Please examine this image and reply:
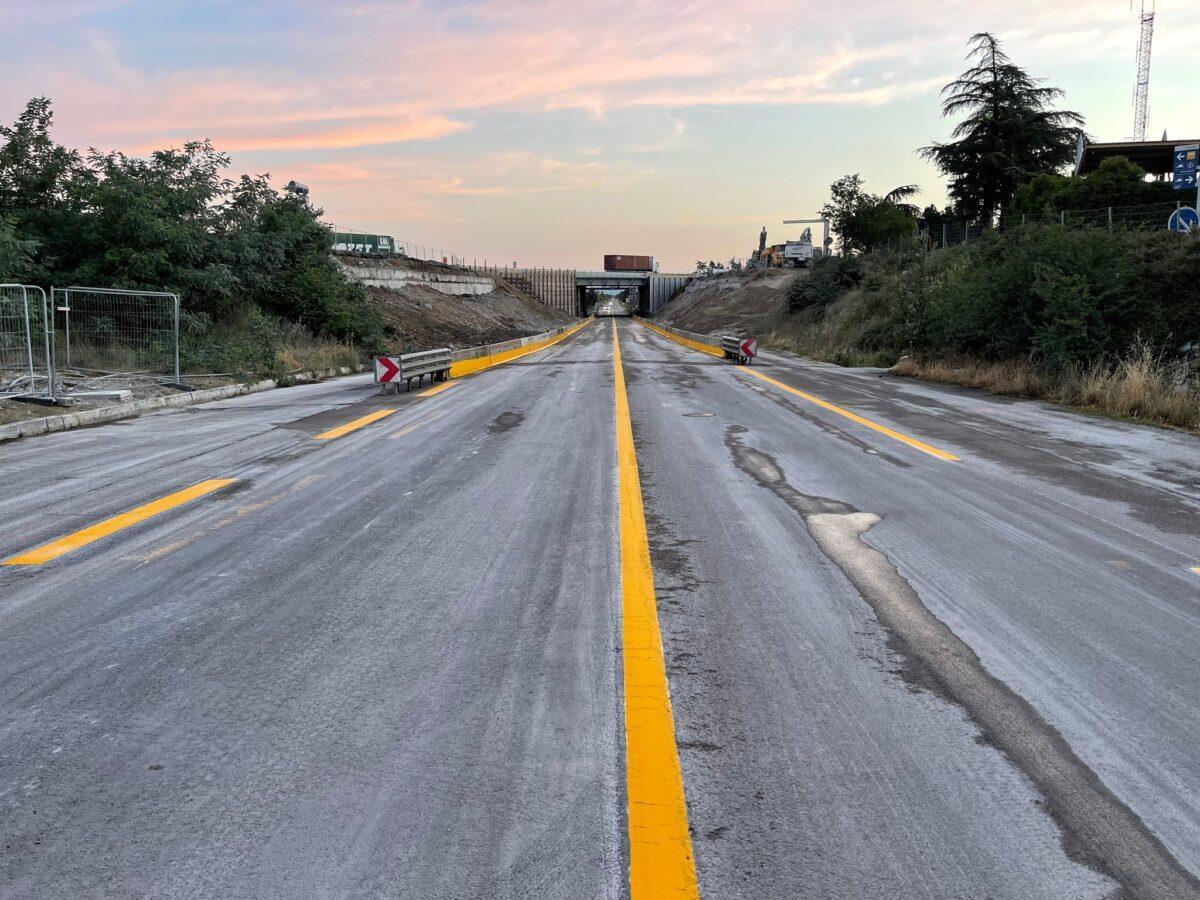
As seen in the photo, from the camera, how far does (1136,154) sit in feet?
128

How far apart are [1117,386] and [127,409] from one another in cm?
1648

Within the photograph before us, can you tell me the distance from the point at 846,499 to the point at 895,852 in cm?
473

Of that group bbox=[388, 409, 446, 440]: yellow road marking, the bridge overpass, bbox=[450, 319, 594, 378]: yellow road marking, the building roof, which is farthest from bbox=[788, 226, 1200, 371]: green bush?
the bridge overpass

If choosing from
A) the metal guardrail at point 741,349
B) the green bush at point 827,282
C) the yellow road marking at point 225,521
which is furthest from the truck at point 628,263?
the yellow road marking at point 225,521

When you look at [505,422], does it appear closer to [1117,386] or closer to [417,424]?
[417,424]

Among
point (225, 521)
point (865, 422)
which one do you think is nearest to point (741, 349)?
point (865, 422)

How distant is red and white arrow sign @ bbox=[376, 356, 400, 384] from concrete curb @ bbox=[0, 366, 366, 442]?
3.19 meters

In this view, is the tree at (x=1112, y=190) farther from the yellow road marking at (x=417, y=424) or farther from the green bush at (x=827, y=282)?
the yellow road marking at (x=417, y=424)

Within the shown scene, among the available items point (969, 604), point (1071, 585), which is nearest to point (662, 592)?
point (969, 604)

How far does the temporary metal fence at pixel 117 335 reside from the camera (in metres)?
16.0

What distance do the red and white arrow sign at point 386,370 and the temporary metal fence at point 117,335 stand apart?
399cm

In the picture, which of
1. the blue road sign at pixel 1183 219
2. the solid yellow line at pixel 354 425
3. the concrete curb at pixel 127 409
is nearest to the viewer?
the solid yellow line at pixel 354 425

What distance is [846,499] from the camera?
679 cm

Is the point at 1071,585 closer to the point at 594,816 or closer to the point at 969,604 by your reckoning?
the point at 969,604
